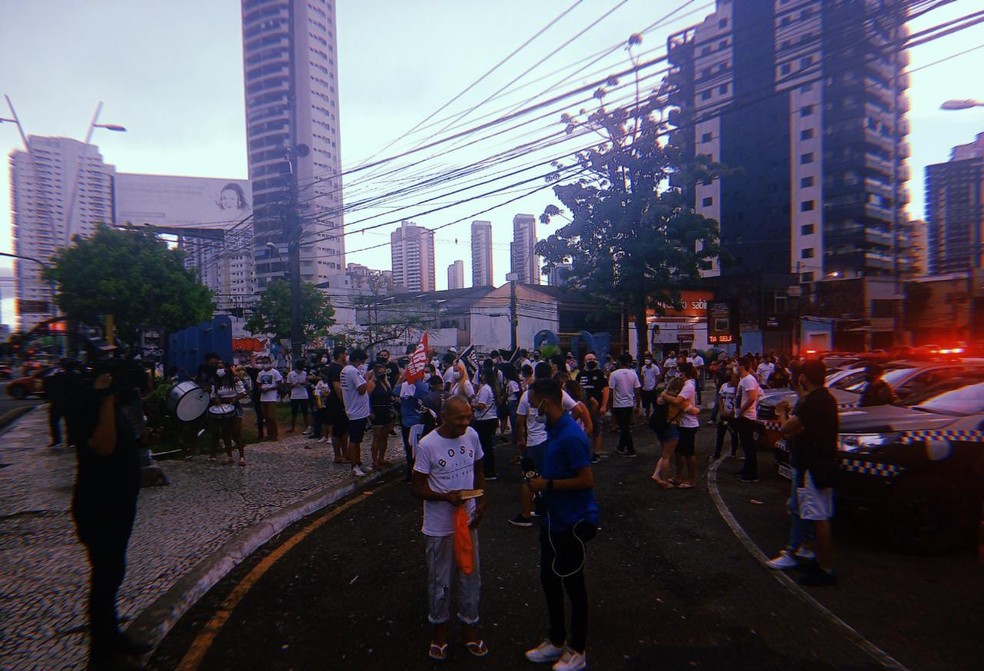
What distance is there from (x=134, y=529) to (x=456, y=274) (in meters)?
109

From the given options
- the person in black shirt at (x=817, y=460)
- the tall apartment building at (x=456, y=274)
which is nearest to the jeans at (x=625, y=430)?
the person in black shirt at (x=817, y=460)

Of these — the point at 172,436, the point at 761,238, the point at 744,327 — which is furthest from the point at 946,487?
the point at 761,238

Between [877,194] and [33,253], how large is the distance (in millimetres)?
73044

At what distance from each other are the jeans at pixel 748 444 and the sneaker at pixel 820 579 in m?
3.66

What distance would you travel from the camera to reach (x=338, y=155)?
100312 millimetres

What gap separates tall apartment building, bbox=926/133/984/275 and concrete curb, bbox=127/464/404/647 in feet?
62.5

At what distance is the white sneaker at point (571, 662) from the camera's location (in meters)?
3.49

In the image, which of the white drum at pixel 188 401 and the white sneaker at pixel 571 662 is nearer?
the white sneaker at pixel 571 662

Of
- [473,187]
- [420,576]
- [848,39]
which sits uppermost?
[848,39]

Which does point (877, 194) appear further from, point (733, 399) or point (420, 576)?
point (420, 576)

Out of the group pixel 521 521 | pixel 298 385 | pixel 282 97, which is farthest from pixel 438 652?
pixel 282 97

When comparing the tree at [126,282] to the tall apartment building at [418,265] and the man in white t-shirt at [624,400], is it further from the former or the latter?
the tall apartment building at [418,265]

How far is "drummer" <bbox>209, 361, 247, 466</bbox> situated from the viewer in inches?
363

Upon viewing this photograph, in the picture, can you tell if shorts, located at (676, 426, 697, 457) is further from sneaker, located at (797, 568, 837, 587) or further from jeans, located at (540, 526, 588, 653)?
jeans, located at (540, 526, 588, 653)
